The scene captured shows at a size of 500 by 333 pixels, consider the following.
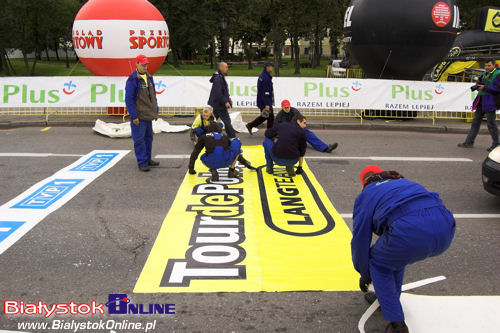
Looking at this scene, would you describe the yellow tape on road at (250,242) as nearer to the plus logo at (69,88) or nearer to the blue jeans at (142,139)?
the blue jeans at (142,139)

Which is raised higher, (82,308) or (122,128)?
(122,128)

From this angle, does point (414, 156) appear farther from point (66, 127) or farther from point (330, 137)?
point (66, 127)

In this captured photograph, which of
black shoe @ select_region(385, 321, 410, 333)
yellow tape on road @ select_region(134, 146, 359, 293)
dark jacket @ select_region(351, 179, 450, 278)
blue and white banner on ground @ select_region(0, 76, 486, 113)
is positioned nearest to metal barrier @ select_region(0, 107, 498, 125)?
blue and white banner on ground @ select_region(0, 76, 486, 113)

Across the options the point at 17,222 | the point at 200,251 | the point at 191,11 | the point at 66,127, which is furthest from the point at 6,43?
the point at 200,251

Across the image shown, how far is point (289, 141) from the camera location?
25.1ft

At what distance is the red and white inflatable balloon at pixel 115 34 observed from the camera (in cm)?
1262

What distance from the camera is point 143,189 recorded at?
288 inches

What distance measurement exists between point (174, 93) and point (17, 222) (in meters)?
7.87

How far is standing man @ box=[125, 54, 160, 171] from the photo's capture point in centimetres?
800

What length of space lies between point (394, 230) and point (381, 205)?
0.21m

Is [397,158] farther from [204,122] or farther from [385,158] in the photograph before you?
[204,122]

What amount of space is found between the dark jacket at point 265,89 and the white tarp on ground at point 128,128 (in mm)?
1241

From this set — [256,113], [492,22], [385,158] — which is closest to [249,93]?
[256,113]

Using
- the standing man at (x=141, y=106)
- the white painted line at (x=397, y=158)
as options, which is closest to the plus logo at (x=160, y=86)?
the standing man at (x=141, y=106)
